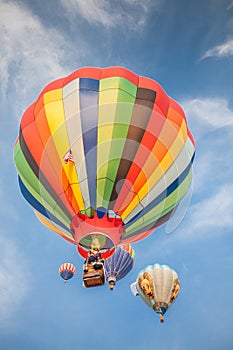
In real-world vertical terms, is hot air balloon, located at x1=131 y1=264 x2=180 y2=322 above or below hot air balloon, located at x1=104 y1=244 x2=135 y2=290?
below

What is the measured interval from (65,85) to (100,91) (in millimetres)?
1137

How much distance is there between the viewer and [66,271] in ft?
55.3

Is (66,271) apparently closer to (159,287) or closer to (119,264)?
(119,264)

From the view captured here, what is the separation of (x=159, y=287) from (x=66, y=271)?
5.30m

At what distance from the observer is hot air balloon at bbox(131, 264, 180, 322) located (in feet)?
42.1

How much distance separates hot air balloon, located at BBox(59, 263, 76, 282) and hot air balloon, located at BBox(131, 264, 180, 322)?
14.3ft

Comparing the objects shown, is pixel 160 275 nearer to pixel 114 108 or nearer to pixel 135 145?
pixel 135 145

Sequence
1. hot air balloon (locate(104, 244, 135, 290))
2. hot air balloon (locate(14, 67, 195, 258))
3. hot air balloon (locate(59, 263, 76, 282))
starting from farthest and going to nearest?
hot air balloon (locate(59, 263, 76, 282)), hot air balloon (locate(104, 244, 135, 290)), hot air balloon (locate(14, 67, 195, 258))

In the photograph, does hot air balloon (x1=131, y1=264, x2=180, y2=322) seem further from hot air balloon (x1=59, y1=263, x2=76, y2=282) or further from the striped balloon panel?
hot air balloon (x1=59, y1=263, x2=76, y2=282)

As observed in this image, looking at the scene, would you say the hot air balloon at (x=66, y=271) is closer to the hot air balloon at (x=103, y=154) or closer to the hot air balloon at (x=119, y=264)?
the hot air balloon at (x=119, y=264)

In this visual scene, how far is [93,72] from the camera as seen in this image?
445 inches

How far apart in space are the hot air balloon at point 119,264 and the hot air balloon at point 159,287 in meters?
1.00

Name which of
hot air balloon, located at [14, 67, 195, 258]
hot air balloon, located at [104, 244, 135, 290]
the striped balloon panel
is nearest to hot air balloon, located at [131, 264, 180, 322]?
the striped balloon panel

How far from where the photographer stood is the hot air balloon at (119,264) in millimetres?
14195
